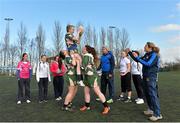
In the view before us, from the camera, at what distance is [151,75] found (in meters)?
7.16

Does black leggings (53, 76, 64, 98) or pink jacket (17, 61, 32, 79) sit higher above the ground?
pink jacket (17, 61, 32, 79)

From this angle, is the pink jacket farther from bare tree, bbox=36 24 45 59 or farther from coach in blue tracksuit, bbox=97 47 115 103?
bare tree, bbox=36 24 45 59

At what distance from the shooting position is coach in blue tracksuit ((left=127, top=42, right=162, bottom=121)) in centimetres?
698

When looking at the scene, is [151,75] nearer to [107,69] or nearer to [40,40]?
[107,69]

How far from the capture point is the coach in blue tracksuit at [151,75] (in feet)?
22.9

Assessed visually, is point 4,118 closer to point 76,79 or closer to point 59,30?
point 76,79

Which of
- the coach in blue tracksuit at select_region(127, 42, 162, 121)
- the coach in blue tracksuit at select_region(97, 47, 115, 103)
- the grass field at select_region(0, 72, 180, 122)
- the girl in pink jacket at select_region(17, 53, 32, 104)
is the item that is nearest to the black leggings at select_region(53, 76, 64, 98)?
the grass field at select_region(0, 72, 180, 122)

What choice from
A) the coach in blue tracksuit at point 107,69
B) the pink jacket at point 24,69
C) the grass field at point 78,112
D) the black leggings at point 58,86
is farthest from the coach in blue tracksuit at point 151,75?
the pink jacket at point 24,69

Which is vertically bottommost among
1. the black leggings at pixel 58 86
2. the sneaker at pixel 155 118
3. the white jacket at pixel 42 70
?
the sneaker at pixel 155 118

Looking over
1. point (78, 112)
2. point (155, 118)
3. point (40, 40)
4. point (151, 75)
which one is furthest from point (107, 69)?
point (40, 40)

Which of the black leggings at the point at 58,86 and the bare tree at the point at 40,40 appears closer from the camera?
the black leggings at the point at 58,86

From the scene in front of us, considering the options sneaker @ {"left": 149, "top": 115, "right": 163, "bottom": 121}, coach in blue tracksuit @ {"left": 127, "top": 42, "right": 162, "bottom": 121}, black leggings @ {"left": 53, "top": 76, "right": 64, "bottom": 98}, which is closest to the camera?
sneaker @ {"left": 149, "top": 115, "right": 163, "bottom": 121}

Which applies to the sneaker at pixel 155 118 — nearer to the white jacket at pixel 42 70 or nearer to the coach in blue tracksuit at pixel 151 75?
the coach in blue tracksuit at pixel 151 75

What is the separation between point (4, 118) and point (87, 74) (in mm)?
2716
